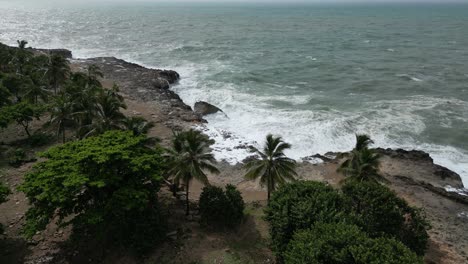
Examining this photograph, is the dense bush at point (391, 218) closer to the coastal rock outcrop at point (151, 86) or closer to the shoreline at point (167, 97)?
the shoreline at point (167, 97)

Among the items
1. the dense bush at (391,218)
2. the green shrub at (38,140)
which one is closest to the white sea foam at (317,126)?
the dense bush at (391,218)

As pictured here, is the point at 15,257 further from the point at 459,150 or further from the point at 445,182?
the point at 459,150

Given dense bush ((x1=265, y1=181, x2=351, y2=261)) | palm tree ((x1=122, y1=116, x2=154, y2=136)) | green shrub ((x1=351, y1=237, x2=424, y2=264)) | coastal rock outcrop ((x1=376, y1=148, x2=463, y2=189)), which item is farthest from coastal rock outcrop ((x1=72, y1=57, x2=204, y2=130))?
green shrub ((x1=351, y1=237, x2=424, y2=264))

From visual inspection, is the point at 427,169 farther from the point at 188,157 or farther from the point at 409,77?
the point at 409,77

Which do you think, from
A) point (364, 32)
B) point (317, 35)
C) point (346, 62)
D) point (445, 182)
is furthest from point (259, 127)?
point (364, 32)

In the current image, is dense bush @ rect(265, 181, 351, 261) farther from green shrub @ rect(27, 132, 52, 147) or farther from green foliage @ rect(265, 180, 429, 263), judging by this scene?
green shrub @ rect(27, 132, 52, 147)

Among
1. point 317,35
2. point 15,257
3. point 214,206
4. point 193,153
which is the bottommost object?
point 15,257
